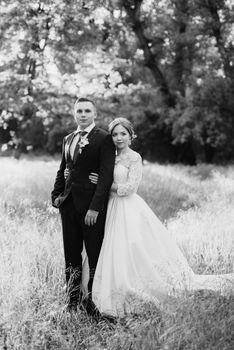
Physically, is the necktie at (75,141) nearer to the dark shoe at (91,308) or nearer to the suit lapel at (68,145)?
the suit lapel at (68,145)

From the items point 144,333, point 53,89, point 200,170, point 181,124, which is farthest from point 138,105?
point 144,333

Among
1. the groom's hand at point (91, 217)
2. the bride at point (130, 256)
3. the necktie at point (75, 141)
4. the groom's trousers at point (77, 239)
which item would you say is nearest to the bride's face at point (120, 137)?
the bride at point (130, 256)

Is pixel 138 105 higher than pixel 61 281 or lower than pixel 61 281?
higher

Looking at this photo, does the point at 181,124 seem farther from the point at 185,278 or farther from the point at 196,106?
the point at 185,278

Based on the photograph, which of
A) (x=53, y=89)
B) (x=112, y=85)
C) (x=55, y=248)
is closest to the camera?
(x=55, y=248)

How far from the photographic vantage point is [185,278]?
448 cm

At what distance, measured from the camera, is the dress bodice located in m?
4.59

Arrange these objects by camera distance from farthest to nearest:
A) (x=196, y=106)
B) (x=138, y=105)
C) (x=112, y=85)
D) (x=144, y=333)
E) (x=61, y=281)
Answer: (x=138, y=105)
(x=196, y=106)
(x=112, y=85)
(x=61, y=281)
(x=144, y=333)

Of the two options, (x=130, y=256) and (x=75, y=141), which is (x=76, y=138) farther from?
(x=130, y=256)

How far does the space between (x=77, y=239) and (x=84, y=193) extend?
1.61 ft

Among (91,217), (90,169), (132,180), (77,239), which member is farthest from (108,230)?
(90,169)

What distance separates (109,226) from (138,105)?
19795 millimetres

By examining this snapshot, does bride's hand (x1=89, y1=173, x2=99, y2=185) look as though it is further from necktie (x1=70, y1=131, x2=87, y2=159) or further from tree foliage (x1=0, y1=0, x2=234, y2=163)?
tree foliage (x1=0, y1=0, x2=234, y2=163)

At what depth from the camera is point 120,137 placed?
4.79 meters
